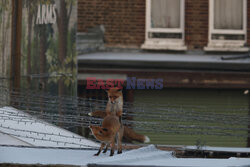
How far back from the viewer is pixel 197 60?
14242mm

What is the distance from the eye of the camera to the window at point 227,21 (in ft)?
48.9

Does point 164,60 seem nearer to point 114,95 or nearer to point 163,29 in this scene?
point 163,29

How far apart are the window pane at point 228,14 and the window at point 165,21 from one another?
3.42 feet

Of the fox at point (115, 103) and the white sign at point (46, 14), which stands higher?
the white sign at point (46, 14)

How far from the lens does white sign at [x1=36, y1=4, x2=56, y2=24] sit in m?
10.4

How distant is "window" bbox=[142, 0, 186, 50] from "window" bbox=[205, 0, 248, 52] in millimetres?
890

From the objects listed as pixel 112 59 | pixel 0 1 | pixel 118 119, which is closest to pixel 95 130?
pixel 118 119

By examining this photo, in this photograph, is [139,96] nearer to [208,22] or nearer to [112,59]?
[112,59]

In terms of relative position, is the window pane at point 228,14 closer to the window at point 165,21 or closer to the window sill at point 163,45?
the window at point 165,21

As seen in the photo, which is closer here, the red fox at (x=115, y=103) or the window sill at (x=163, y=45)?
the red fox at (x=115, y=103)

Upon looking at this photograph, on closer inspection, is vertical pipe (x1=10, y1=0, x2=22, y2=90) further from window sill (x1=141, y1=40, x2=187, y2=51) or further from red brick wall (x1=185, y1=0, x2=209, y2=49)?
red brick wall (x1=185, y1=0, x2=209, y2=49)

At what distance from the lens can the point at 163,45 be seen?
575 inches

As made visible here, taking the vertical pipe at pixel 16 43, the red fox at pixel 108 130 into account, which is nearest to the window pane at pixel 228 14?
the vertical pipe at pixel 16 43

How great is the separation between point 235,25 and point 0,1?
8042mm
